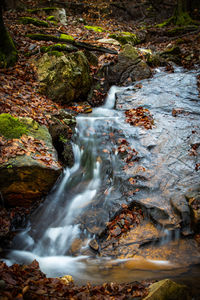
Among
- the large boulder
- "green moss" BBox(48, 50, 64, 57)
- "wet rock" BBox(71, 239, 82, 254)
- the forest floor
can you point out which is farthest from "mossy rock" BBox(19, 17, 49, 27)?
"wet rock" BBox(71, 239, 82, 254)

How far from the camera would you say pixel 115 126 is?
22.4 feet

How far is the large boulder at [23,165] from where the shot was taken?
403 cm

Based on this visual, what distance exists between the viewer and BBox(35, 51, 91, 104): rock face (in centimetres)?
717

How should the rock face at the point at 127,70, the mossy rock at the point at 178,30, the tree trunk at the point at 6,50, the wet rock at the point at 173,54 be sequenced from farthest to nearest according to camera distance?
the mossy rock at the point at 178,30, the wet rock at the point at 173,54, the rock face at the point at 127,70, the tree trunk at the point at 6,50

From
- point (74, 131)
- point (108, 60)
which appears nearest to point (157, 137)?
point (74, 131)

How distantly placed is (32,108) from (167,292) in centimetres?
545

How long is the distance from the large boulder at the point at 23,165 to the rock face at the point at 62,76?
2.71 m

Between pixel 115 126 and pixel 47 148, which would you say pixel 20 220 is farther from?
pixel 115 126

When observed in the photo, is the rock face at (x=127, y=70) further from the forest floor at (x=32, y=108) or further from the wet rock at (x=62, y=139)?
the wet rock at (x=62, y=139)

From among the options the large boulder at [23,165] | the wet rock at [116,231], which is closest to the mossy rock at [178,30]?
the large boulder at [23,165]

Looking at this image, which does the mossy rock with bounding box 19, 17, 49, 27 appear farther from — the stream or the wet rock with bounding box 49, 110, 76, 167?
the wet rock with bounding box 49, 110, 76, 167

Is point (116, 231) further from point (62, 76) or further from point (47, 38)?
point (47, 38)

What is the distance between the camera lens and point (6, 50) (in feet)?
23.4

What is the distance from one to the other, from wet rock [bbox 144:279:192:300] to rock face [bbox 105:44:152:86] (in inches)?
339
